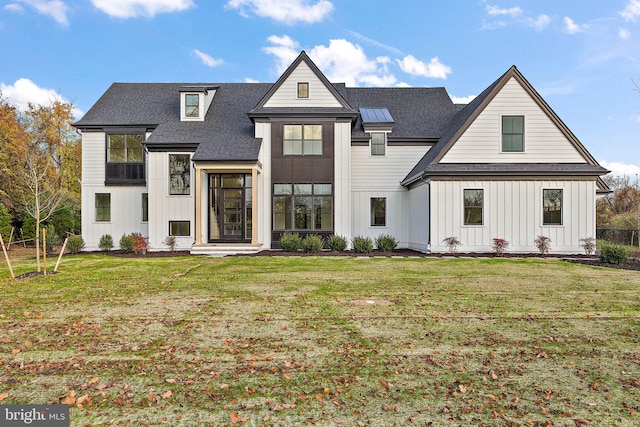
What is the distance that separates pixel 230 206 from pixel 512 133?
1322 cm

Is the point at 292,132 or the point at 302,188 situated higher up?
the point at 292,132

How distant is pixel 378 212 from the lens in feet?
65.0

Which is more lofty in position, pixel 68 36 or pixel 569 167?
pixel 68 36

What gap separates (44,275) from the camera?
10820 millimetres

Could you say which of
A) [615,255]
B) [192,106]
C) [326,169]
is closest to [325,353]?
[615,255]

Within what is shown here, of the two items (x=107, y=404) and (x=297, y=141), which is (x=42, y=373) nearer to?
(x=107, y=404)

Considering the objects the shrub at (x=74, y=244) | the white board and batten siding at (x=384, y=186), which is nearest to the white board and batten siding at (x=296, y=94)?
the white board and batten siding at (x=384, y=186)

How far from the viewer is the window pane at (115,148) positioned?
19703 millimetres

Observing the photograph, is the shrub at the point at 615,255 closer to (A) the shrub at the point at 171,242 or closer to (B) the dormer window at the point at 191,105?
(A) the shrub at the point at 171,242

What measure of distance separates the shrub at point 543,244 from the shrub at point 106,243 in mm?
19376

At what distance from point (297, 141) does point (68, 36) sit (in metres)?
15.1

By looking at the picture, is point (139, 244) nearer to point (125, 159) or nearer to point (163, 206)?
point (163, 206)

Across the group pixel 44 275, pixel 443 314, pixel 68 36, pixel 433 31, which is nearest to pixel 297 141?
pixel 433 31

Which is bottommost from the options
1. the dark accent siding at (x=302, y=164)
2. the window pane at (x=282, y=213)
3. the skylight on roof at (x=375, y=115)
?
the window pane at (x=282, y=213)
